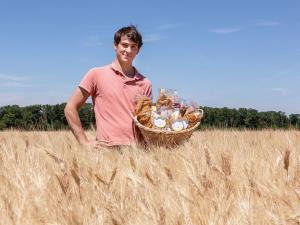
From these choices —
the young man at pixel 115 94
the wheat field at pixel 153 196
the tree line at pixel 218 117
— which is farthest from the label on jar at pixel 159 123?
the tree line at pixel 218 117

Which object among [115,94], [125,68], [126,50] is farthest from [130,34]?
[115,94]

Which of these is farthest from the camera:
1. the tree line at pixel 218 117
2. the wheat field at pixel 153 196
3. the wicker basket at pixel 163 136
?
the tree line at pixel 218 117

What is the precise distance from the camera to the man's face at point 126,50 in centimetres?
294

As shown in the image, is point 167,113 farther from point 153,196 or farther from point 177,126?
point 153,196

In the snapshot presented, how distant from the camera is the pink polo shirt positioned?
2928mm

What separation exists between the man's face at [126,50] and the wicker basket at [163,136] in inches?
15.2

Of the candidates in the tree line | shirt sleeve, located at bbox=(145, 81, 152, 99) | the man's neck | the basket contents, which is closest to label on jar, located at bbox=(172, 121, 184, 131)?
the basket contents

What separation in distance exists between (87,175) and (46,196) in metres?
0.24

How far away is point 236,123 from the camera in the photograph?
8148 mm

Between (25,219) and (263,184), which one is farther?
(263,184)

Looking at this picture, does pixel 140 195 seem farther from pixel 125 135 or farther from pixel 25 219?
pixel 125 135

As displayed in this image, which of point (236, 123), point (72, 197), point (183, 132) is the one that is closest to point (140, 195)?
point (72, 197)

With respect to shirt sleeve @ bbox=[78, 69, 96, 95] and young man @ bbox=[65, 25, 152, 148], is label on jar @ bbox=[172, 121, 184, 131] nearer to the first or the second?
young man @ bbox=[65, 25, 152, 148]

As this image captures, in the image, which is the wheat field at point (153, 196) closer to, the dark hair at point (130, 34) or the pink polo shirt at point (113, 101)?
the pink polo shirt at point (113, 101)
